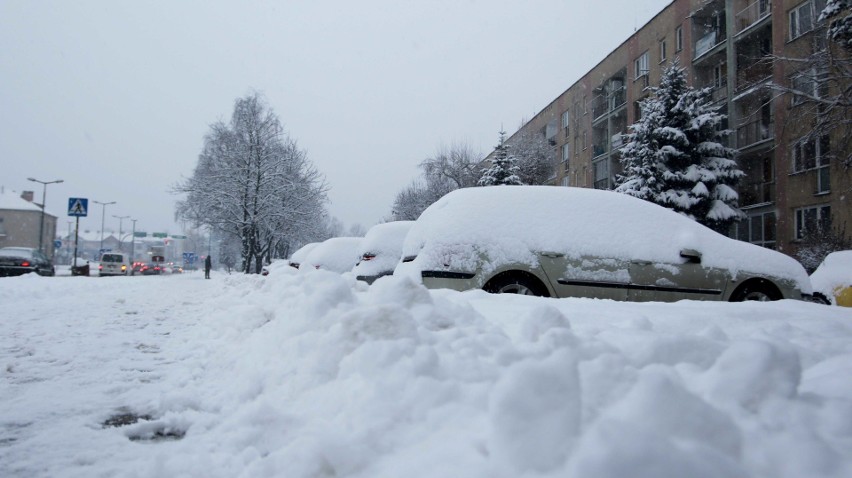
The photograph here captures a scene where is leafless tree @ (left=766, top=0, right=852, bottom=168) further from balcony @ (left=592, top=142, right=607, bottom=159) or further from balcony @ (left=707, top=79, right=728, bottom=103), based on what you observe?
balcony @ (left=592, top=142, right=607, bottom=159)

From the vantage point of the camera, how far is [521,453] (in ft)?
4.78

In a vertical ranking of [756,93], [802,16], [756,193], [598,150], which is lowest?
[756,193]

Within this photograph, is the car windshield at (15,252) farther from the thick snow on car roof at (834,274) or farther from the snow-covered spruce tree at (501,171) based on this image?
the thick snow on car roof at (834,274)

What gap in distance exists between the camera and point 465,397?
6.36 feet

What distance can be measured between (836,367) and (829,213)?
19.1m

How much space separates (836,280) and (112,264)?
126 ft

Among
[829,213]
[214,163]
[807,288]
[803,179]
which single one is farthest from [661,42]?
[214,163]

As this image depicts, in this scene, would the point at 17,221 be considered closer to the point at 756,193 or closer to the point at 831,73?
the point at 756,193

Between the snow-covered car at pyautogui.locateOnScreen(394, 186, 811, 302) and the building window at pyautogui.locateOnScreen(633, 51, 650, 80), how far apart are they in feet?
82.3

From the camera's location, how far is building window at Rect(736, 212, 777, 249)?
1961 cm

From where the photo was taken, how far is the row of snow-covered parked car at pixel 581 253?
16.3ft

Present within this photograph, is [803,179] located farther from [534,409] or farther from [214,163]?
[214,163]

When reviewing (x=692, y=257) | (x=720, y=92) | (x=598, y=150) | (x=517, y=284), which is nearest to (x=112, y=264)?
(x=598, y=150)

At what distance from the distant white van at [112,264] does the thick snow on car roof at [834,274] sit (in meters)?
37.8
